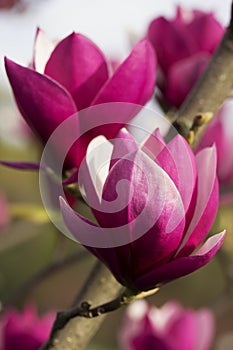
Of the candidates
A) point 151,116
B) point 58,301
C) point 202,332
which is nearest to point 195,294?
point 58,301

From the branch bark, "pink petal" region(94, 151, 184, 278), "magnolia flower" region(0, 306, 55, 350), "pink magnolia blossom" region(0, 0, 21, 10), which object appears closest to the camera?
"pink petal" region(94, 151, 184, 278)

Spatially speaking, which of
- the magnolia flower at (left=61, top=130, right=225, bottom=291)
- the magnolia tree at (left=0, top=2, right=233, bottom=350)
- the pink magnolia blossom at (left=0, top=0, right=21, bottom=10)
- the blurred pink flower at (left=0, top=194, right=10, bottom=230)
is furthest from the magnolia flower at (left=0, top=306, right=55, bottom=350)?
the pink magnolia blossom at (left=0, top=0, right=21, bottom=10)

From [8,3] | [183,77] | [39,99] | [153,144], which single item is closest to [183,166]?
[153,144]

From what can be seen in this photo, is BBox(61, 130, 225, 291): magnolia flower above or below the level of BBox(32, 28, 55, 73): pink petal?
below

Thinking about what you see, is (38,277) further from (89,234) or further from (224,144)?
(89,234)

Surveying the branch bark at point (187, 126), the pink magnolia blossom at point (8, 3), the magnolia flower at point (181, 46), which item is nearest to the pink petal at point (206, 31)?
the magnolia flower at point (181, 46)

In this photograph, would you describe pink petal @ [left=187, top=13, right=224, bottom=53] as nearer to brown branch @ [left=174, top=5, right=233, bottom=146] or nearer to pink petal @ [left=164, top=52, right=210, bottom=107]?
pink petal @ [left=164, top=52, right=210, bottom=107]
